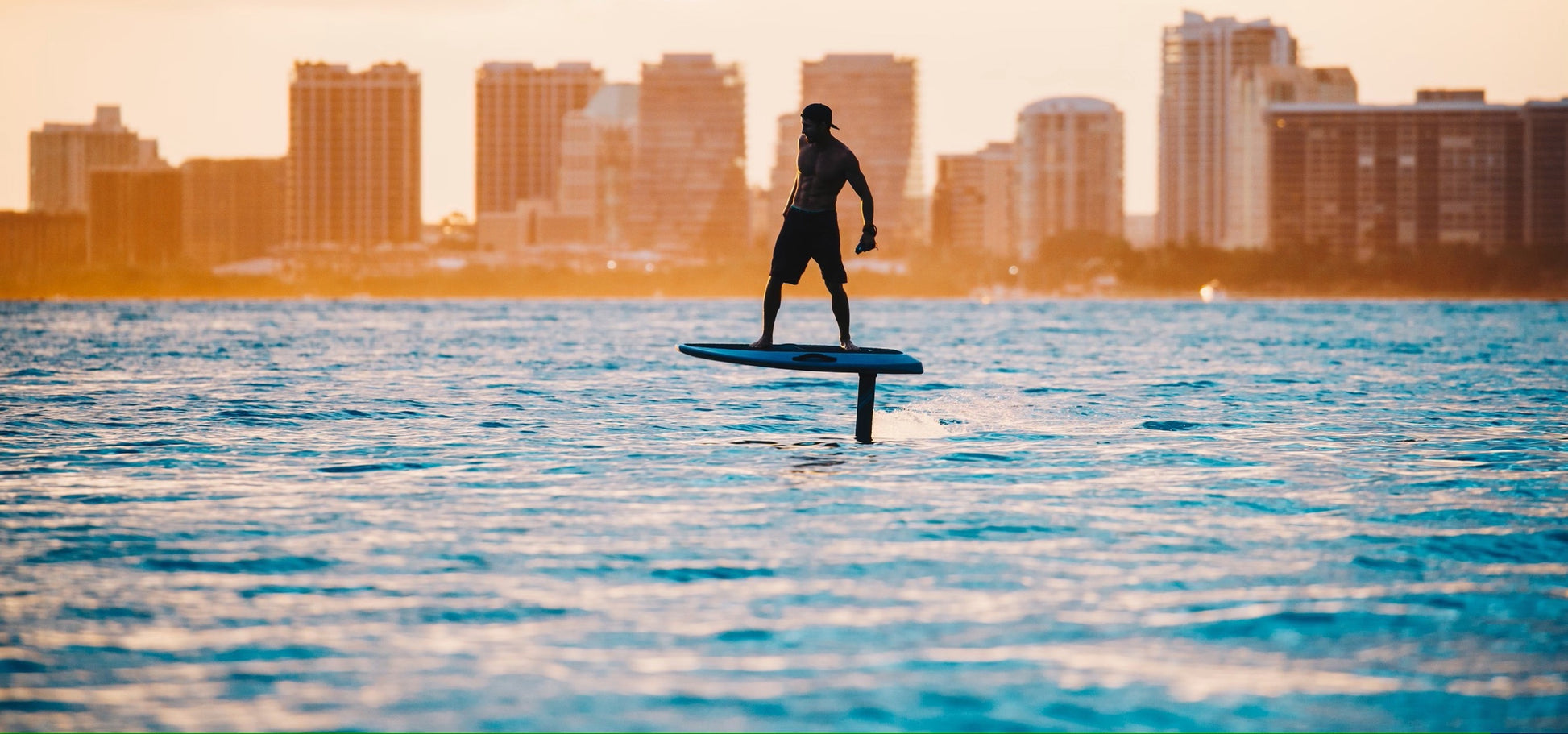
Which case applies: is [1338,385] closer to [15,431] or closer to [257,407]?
[257,407]

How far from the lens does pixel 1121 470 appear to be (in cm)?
1642

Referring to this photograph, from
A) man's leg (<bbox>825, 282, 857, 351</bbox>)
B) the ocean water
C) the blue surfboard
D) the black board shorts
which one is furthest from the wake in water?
the black board shorts

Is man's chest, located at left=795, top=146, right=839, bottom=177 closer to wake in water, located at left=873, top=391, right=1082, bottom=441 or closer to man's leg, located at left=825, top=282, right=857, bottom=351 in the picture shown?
man's leg, located at left=825, top=282, right=857, bottom=351

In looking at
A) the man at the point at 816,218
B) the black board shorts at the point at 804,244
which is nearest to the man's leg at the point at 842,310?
the man at the point at 816,218

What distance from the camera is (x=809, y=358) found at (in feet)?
55.8

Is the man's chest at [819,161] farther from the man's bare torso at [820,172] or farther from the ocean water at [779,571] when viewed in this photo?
the ocean water at [779,571]

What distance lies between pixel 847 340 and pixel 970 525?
5.76 metres

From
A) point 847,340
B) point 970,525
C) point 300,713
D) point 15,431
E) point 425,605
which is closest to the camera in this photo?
point 300,713

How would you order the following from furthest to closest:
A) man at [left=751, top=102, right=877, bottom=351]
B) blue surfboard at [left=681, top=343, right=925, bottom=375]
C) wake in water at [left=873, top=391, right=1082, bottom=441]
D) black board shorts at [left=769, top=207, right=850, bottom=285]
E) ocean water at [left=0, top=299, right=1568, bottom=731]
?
wake in water at [left=873, top=391, right=1082, bottom=441] < black board shorts at [left=769, top=207, right=850, bottom=285] < man at [left=751, top=102, right=877, bottom=351] < blue surfboard at [left=681, top=343, right=925, bottom=375] < ocean water at [left=0, top=299, right=1568, bottom=731]

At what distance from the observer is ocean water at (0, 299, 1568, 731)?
295 inches

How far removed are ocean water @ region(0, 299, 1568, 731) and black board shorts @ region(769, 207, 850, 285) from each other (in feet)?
6.83

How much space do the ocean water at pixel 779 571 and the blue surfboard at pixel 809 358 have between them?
104 cm

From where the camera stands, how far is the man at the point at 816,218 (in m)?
17.3

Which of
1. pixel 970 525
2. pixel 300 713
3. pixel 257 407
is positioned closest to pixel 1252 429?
pixel 970 525
